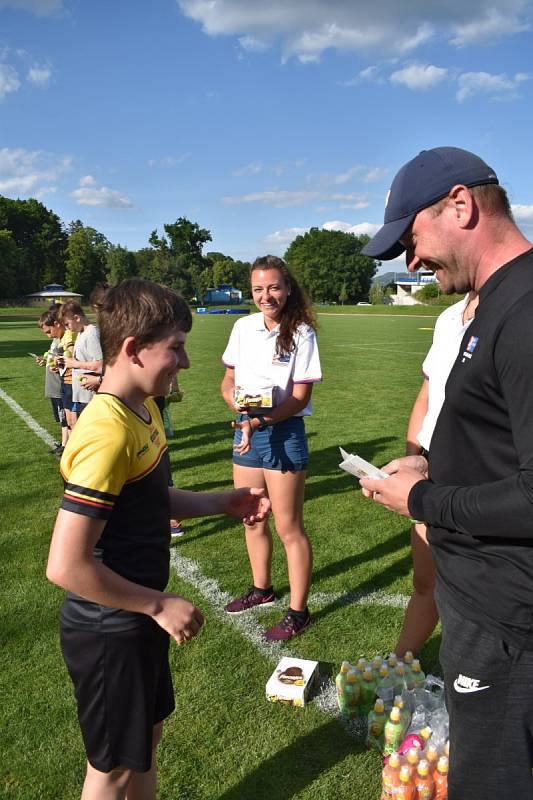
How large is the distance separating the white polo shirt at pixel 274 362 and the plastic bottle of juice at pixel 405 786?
2008 millimetres

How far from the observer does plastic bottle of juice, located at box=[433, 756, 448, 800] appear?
8.05ft

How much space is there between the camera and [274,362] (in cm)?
381

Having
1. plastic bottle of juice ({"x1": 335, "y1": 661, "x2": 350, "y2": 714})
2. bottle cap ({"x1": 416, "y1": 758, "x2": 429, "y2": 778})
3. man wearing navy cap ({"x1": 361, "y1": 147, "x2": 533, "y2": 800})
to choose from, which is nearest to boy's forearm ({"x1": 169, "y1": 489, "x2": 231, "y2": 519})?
man wearing navy cap ({"x1": 361, "y1": 147, "x2": 533, "y2": 800})

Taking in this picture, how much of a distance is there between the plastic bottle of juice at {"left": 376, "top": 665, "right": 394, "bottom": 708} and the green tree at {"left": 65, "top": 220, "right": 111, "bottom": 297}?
95.9 m

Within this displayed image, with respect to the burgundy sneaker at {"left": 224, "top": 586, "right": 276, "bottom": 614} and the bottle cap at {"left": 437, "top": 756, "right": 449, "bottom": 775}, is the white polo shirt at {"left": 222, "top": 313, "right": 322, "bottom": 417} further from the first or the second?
the bottle cap at {"left": 437, "top": 756, "right": 449, "bottom": 775}

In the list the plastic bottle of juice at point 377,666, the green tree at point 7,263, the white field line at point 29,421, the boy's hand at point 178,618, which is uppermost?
the green tree at point 7,263

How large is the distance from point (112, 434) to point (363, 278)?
353 ft

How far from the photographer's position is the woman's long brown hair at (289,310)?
3750 mm

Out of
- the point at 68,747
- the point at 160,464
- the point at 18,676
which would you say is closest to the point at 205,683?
the point at 68,747

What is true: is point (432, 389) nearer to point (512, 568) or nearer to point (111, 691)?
point (512, 568)

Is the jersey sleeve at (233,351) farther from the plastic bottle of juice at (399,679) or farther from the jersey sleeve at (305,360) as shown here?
the plastic bottle of juice at (399,679)

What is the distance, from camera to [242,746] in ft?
9.67

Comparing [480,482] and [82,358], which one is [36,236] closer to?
[82,358]

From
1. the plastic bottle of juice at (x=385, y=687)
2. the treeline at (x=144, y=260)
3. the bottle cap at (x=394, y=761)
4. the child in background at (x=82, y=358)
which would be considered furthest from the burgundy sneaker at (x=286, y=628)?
the treeline at (x=144, y=260)
